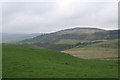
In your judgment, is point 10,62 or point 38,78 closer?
point 38,78

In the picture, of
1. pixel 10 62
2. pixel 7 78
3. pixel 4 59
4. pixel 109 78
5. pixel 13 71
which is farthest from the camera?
pixel 4 59

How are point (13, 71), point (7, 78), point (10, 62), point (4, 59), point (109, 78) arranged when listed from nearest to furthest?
point (7, 78) < point (109, 78) < point (13, 71) < point (10, 62) < point (4, 59)

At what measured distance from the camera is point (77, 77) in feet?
85.3

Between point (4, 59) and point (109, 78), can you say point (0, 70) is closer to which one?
point (4, 59)

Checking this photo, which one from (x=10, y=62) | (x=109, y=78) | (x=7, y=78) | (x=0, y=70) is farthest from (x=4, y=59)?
(x=109, y=78)

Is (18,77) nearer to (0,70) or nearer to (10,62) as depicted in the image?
(0,70)

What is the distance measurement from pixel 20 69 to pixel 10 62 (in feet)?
18.9

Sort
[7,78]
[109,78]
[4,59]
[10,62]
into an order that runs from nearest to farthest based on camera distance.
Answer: [7,78], [109,78], [10,62], [4,59]

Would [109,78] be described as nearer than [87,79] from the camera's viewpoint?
No

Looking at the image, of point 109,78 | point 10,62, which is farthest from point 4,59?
point 109,78

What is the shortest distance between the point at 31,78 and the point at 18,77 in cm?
183

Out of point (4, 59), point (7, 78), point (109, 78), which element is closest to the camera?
point (7, 78)

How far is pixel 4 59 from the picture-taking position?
37.4 metres

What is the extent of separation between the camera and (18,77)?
24.9 m
